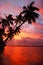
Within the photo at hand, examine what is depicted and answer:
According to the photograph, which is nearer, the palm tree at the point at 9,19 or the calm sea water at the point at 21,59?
the calm sea water at the point at 21,59

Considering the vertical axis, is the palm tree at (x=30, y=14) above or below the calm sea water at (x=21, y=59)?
above

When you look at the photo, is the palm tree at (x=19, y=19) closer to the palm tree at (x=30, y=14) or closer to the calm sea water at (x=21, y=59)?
the palm tree at (x=30, y=14)

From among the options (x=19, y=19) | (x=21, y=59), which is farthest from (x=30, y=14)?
(x=21, y=59)

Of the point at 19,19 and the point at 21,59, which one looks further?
the point at 19,19

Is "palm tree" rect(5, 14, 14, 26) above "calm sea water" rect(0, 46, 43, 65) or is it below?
above

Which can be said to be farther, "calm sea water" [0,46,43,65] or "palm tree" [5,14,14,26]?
"palm tree" [5,14,14,26]

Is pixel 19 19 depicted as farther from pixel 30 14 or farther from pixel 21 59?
pixel 21 59

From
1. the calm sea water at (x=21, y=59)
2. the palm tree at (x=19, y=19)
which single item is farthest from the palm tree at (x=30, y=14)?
the calm sea water at (x=21, y=59)

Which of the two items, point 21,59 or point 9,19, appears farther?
point 9,19

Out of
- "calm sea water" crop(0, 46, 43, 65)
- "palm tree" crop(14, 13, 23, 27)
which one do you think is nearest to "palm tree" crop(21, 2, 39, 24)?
"palm tree" crop(14, 13, 23, 27)

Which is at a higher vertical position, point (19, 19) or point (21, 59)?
point (19, 19)

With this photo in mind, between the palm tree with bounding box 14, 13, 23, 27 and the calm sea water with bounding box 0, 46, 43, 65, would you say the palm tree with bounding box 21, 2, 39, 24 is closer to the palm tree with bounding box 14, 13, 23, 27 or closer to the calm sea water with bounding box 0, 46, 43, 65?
the palm tree with bounding box 14, 13, 23, 27

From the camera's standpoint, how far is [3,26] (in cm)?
6122

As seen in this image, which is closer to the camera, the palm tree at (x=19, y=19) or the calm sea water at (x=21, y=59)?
the calm sea water at (x=21, y=59)
